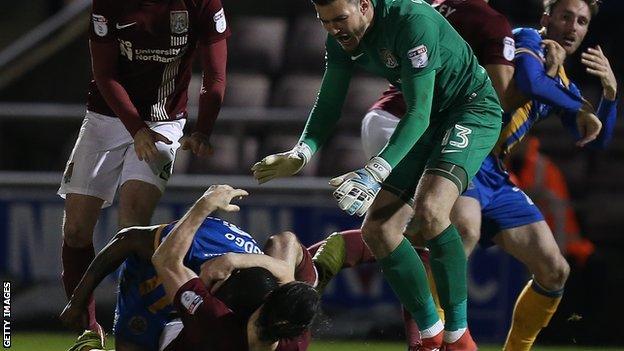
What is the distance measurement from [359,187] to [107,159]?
5.77 feet

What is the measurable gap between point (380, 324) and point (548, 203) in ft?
4.73

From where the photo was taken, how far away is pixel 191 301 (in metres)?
5.45

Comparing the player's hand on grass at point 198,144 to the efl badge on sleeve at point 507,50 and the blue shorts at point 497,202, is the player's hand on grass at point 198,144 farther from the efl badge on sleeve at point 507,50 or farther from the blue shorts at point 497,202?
the efl badge on sleeve at point 507,50

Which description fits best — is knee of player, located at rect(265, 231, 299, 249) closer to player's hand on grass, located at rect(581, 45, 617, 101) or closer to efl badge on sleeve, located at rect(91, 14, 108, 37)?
efl badge on sleeve, located at rect(91, 14, 108, 37)

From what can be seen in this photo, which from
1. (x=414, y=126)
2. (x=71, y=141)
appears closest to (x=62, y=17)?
(x=71, y=141)

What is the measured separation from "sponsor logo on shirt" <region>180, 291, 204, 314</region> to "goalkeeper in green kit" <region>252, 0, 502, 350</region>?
2.71 feet

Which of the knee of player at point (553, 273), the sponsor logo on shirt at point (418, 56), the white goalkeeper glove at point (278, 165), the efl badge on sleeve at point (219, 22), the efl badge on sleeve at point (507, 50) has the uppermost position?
the sponsor logo on shirt at point (418, 56)

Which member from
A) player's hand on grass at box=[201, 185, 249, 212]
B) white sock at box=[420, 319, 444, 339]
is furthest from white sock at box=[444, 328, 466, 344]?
player's hand on grass at box=[201, 185, 249, 212]

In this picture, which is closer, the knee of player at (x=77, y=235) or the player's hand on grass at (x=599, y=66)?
the knee of player at (x=77, y=235)

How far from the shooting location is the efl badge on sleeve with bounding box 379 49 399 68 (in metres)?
6.07

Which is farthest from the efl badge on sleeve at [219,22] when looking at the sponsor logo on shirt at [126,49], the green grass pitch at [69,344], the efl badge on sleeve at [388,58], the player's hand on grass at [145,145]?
the green grass pitch at [69,344]

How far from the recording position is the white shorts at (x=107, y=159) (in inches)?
268

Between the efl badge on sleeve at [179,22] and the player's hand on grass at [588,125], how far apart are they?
2.02 metres

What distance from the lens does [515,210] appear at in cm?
701
